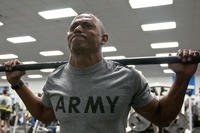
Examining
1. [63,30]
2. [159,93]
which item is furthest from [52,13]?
[159,93]

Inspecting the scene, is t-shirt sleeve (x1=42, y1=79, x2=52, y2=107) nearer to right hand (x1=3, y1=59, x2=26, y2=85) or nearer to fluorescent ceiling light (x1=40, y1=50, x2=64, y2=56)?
right hand (x1=3, y1=59, x2=26, y2=85)

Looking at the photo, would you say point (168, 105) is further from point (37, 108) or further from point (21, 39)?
point (21, 39)

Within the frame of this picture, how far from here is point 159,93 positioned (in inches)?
208

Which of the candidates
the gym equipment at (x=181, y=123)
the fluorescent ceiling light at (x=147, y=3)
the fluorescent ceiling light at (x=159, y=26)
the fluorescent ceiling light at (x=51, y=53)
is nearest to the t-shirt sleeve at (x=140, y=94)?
the gym equipment at (x=181, y=123)

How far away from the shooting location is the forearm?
4.88 feet

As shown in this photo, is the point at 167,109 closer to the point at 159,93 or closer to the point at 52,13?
the point at 159,93

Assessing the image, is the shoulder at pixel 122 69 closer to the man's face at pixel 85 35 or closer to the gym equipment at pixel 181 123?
the man's face at pixel 85 35

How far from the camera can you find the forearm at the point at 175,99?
1.49 meters

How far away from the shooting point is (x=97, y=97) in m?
1.49

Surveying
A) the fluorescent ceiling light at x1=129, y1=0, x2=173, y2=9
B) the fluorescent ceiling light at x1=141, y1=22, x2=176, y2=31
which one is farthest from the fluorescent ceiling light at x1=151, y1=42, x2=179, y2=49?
the fluorescent ceiling light at x1=129, y1=0, x2=173, y2=9

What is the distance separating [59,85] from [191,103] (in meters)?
5.04

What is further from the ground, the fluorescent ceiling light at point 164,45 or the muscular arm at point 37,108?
the fluorescent ceiling light at point 164,45

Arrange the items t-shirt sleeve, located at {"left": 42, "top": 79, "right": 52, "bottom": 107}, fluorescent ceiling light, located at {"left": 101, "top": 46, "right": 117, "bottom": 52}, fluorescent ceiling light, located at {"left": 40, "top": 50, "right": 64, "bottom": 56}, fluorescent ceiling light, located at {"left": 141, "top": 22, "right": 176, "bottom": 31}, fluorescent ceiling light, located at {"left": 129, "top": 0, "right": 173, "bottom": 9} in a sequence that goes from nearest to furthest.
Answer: t-shirt sleeve, located at {"left": 42, "top": 79, "right": 52, "bottom": 107}, fluorescent ceiling light, located at {"left": 129, "top": 0, "right": 173, "bottom": 9}, fluorescent ceiling light, located at {"left": 141, "top": 22, "right": 176, "bottom": 31}, fluorescent ceiling light, located at {"left": 101, "top": 46, "right": 117, "bottom": 52}, fluorescent ceiling light, located at {"left": 40, "top": 50, "right": 64, "bottom": 56}

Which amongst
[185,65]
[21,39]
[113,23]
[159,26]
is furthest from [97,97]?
[21,39]
